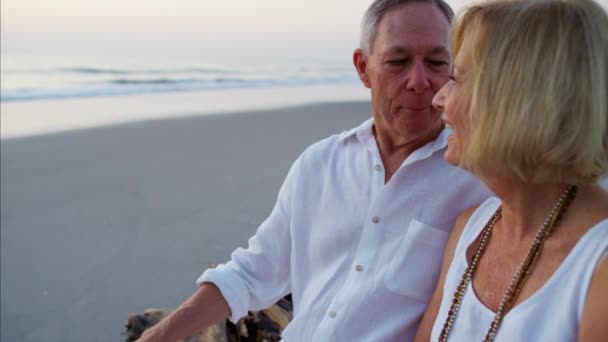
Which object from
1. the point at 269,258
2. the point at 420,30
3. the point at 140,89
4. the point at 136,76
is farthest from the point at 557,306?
the point at 136,76

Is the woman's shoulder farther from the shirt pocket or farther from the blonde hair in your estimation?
the blonde hair

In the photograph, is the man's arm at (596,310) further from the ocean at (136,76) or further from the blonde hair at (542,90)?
the ocean at (136,76)

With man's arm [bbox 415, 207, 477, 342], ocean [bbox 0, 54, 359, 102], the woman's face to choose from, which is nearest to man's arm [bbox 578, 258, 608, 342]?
the woman's face

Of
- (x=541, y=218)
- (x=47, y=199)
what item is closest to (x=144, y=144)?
(x=47, y=199)

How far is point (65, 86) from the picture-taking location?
16766 mm

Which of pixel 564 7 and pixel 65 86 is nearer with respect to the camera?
pixel 564 7

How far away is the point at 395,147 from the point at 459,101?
69 centimetres

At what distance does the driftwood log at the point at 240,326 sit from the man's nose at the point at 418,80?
1400mm

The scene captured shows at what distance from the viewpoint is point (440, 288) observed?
195 centimetres

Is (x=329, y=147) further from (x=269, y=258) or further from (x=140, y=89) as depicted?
(x=140, y=89)

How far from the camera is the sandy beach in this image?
180 inches

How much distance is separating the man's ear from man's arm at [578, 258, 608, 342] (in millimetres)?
1280

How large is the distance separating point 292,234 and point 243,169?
5.50 m

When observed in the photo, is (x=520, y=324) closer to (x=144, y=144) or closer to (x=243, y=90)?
(x=144, y=144)
